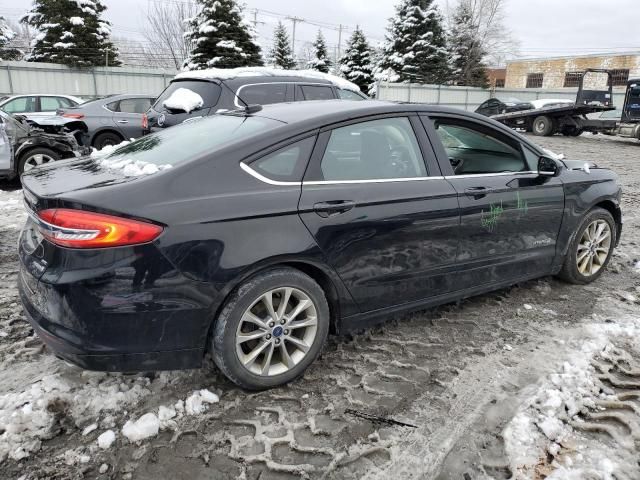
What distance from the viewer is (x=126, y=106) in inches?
436

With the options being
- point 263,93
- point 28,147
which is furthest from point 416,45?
point 28,147

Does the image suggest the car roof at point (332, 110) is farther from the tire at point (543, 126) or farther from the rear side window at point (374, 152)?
the tire at point (543, 126)

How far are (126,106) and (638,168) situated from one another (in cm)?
1195

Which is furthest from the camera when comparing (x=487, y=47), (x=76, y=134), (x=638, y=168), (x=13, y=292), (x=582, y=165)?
(x=487, y=47)

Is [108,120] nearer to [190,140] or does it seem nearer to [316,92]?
[316,92]

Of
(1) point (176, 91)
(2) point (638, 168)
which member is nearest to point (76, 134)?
(1) point (176, 91)

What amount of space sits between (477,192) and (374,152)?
82cm

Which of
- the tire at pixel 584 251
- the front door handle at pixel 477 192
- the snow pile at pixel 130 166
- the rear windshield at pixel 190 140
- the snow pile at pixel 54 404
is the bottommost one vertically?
the snow pile at pixel 54 404

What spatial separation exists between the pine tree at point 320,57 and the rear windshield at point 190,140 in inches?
1496

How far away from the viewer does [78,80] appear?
79.9 feet

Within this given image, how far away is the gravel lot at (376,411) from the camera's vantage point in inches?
90.1

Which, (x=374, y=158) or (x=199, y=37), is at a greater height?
(x=199, y=37)

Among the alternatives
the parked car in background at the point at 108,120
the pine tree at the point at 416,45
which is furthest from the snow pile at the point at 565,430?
the pine tree at the point at 416,45

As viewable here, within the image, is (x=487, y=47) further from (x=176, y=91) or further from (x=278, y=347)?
(x=278, y=347)
